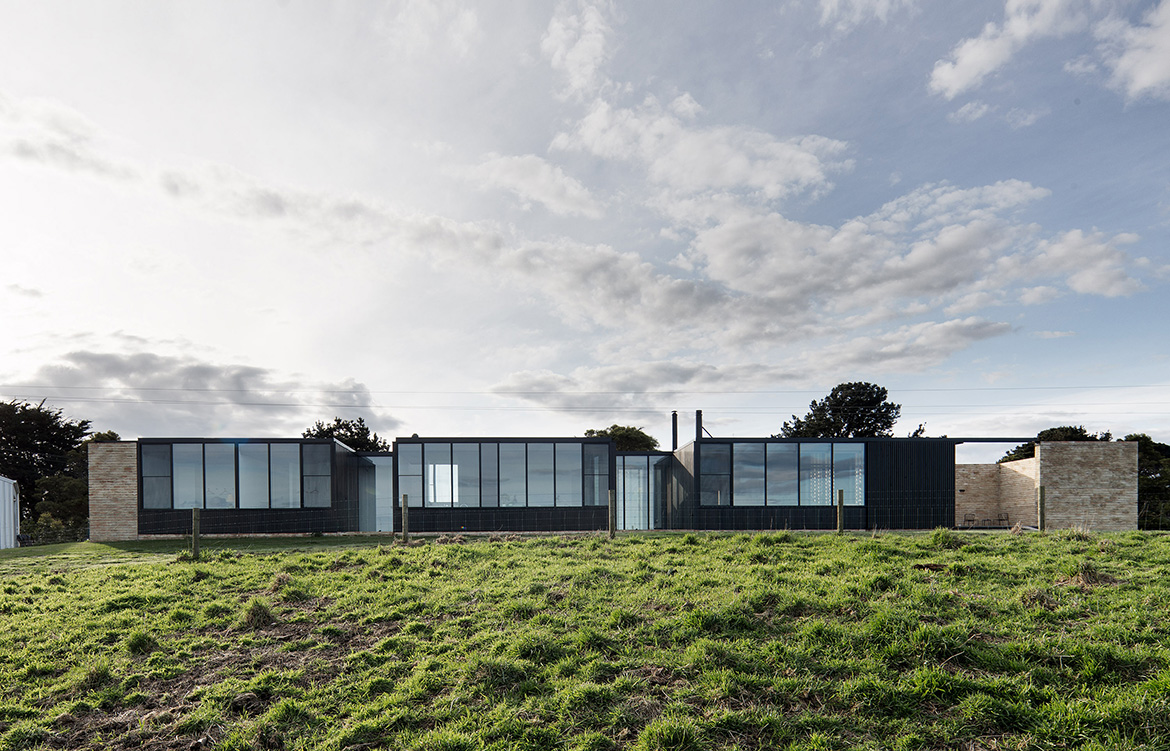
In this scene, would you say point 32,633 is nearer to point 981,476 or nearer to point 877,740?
point 877,740

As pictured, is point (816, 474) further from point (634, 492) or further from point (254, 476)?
point (254, 476)

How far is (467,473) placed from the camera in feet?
75.5

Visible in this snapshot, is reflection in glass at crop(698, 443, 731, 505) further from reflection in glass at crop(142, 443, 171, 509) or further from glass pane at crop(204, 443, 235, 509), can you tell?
reflection in glass at crop(142, 443, 171, 509)

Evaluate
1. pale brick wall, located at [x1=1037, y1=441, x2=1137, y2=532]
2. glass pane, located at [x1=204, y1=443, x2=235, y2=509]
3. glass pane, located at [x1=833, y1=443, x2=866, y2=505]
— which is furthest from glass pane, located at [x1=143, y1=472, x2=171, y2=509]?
pale brick wall, located at [x1=1037, y1=441, x2=1137, y2=532]

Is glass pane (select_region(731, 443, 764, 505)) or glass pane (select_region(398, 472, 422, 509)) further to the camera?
glass pane (select_region(731, 443, 764, 505))

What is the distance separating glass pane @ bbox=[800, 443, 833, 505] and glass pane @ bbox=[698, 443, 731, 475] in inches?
111

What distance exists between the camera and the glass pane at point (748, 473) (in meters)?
23.2

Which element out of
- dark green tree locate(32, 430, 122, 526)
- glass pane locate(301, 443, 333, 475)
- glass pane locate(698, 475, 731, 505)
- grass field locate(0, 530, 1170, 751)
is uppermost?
glass pane locate(301, 443, 333, 475)

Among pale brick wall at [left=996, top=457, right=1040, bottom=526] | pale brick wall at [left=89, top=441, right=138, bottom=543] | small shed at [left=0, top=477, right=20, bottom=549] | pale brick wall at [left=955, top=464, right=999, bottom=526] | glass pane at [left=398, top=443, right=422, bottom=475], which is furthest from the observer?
pale brick wall at [left=955, top=464, right=999, bottom=526]

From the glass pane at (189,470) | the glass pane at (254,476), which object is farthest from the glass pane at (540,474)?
the glass pane at (189,470)

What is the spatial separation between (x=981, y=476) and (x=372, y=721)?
32.2 meters

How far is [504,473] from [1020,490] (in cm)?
2262

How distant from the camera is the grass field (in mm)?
4879

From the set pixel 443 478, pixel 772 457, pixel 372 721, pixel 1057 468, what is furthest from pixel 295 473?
pixel 1057 468
